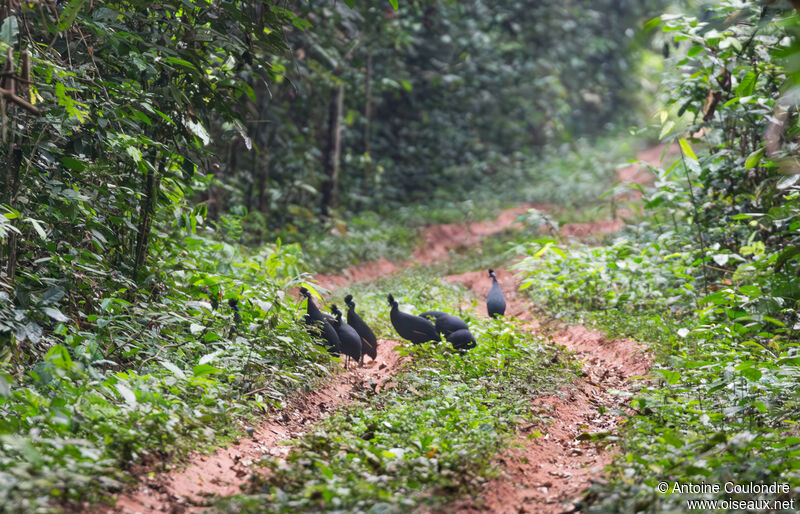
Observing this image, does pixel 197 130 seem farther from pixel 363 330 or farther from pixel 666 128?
pixel 666 128

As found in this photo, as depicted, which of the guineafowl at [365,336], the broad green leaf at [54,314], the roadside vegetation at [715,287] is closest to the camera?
the roadside vegetation at [715,287]

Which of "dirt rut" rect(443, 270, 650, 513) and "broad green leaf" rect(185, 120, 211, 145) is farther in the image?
"broad green leaf" rect(185, 120, 211, 145)

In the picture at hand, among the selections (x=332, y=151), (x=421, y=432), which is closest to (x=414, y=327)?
(x=421, y=432)

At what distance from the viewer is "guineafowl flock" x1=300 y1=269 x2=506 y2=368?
17.9ft

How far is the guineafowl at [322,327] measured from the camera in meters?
5.39

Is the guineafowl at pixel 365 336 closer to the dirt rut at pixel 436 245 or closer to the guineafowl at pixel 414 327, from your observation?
the guineafowl at pixel 414 327

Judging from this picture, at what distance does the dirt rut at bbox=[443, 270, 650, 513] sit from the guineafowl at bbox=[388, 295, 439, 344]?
133cm

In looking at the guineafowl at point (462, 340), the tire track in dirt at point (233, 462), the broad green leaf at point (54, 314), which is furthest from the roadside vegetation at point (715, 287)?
the broad green leaf at point (54, 314)

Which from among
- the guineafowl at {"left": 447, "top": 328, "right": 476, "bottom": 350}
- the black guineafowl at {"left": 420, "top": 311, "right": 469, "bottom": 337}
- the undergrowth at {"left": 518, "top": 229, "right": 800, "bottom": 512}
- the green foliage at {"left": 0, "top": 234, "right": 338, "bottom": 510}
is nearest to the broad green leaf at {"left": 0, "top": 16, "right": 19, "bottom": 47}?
the green foliage at {"left": 0, "top": 234, "right": 338, "bottom": 510}

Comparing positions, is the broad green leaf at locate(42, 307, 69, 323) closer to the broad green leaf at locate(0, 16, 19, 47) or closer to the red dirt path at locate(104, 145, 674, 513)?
the red dirt path at locate(104, 145, 674, 513)

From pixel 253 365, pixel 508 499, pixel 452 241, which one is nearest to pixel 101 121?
pixel 253 365

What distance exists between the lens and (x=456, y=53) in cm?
1692

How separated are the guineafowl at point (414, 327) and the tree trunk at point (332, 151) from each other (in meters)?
7.02

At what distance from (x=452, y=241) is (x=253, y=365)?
8.82 meters
